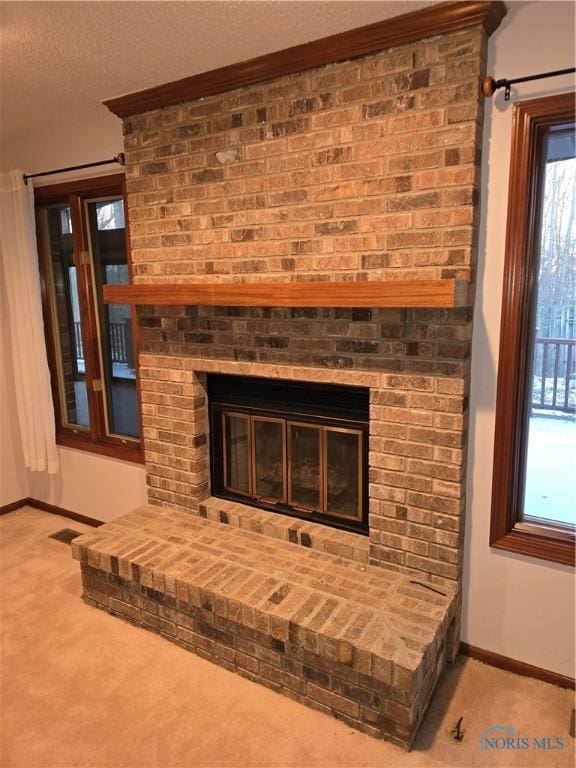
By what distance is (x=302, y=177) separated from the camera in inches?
81.7

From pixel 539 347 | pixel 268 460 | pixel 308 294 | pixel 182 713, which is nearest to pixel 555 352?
pixel 539 347

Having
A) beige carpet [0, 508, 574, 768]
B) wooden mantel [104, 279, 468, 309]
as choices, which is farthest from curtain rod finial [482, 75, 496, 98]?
beige carpet [0, 508, 574, 768]

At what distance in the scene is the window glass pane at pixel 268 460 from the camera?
8.34ft

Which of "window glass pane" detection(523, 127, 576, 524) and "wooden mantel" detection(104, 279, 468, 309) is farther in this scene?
"window glass pane" detection(523, 127, 576, 524)

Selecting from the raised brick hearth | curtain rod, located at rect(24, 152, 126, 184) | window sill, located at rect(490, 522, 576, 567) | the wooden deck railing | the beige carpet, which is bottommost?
the beige carpet

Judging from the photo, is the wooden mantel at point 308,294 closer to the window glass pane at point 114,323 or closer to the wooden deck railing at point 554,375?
the wooden deck railing at point 554,375

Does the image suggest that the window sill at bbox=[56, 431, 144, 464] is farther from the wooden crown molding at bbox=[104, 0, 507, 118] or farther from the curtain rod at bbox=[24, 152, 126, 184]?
the wooden crown molding at bbox=[104, 0, 507, 118]

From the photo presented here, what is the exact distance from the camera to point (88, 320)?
320 cm

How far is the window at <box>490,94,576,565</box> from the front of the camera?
1.78 metres

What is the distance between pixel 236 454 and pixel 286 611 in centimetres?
98

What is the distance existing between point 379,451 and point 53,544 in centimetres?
226

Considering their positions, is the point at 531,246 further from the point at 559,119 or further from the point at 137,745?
the point at 137,745

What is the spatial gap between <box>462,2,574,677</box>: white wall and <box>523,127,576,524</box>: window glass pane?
17cm

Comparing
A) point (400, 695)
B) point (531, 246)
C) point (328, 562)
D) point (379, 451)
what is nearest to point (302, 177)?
point (531, 246)
